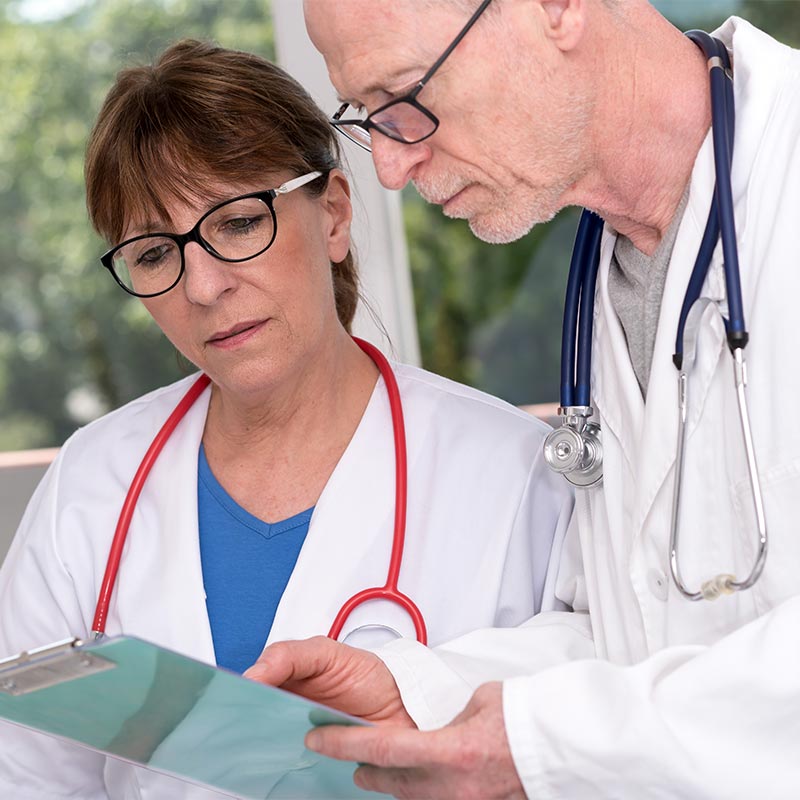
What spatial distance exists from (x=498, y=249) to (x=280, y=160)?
117cm

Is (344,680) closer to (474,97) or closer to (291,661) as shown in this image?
(291,661)

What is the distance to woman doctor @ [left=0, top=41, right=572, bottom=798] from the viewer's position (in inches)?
58.9

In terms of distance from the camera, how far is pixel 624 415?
1331 mm

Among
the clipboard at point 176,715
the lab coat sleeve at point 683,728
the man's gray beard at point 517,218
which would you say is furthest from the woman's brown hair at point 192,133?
the lab coat sleeve at point 683,728

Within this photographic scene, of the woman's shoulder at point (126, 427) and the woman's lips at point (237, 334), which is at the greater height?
the woman's lips at point (237, 334)

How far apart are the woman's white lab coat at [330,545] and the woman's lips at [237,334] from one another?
20 centimetres

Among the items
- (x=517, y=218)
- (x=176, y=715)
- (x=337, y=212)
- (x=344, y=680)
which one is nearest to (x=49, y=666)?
(x=176, y=715)

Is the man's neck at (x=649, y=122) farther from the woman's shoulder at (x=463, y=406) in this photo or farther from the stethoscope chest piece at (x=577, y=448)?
the woman's shoulder at (x=463, y=406)

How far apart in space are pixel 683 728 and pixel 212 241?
836mm

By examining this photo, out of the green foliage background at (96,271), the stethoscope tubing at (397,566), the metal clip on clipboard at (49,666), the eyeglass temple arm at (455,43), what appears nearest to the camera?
the metal clip on clipboard at (49,666)

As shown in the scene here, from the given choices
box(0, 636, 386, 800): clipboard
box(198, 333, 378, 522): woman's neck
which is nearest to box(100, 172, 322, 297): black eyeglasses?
box(198, 333, 378, 522): woman's neck

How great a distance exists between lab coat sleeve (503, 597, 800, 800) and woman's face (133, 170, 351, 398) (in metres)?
0.62

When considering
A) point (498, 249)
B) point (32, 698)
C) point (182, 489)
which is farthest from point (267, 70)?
point (498, 249)

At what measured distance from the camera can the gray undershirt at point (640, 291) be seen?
1310 millimetres
